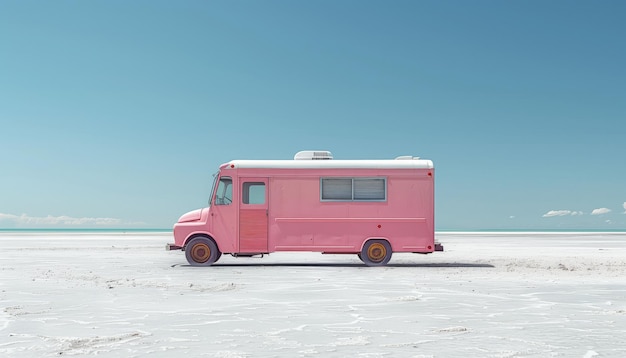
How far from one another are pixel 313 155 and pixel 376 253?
332 cm

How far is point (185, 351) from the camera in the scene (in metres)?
6.63

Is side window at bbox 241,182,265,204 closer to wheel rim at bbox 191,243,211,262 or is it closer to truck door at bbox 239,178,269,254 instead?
truck door at bbox 239,178,269,254

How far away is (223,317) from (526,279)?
27.1 feet

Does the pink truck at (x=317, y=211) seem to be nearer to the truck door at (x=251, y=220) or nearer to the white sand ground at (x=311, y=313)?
the truck door at (x=251, y=220)

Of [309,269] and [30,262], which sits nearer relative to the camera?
[309,269]

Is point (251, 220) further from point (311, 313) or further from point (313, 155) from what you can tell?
point (311, 313)

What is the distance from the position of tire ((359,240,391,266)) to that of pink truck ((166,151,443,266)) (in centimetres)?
3

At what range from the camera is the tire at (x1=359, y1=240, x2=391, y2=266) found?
18.1 metres

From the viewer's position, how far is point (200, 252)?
18266 millimetres

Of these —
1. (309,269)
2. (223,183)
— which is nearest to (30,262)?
(223,183)

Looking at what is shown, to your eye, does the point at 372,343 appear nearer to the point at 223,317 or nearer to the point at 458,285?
the point at 223,317

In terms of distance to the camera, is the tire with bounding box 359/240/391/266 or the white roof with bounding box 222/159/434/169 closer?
the tire with bounding box 359/240/391/266

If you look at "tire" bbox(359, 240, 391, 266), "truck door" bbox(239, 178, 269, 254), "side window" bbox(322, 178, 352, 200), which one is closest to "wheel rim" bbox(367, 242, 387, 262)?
"tire" bbox(359, 240, 391, 266)

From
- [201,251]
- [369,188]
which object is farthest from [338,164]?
[201,251]
